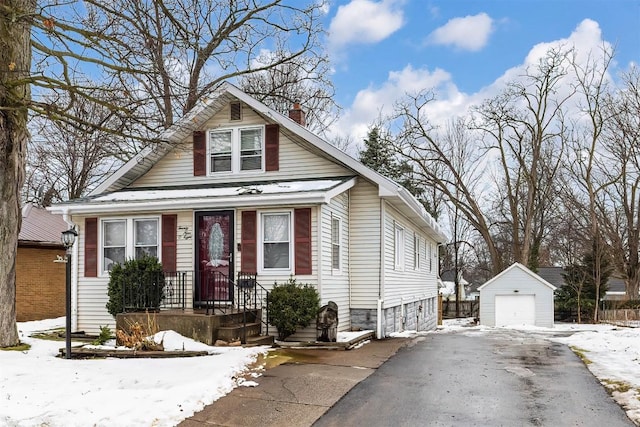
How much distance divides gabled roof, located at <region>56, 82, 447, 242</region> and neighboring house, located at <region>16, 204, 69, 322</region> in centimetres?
554

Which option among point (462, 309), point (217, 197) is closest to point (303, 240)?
point (217, 197)

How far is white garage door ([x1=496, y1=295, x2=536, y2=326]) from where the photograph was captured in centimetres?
2673

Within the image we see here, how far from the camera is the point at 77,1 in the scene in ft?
30.3

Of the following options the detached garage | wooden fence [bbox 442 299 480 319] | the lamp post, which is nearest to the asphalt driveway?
the lamp post

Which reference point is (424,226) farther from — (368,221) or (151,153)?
(151,153)

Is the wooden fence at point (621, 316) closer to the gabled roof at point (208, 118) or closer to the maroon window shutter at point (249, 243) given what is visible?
the gabled roof at point (208, 118)

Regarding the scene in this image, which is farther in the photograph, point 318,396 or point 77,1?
point 77,1

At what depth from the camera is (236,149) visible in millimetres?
14906

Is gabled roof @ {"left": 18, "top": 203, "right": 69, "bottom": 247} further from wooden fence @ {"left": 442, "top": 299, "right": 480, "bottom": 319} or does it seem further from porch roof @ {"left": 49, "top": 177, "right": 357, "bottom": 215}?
wooden fence @ {"left": 442, "top": 299, "right": 480, "bottom": 319}

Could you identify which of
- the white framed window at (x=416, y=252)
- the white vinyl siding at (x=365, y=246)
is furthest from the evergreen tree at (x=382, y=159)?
the white vinyl siding at (x=365, y=246)

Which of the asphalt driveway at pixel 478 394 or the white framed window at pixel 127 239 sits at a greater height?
the white framed window at pixel 127 239

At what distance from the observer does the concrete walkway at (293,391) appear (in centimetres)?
642

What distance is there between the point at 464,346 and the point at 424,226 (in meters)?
7.80

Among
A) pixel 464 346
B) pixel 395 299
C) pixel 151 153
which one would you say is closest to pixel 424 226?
pixel 395 299
